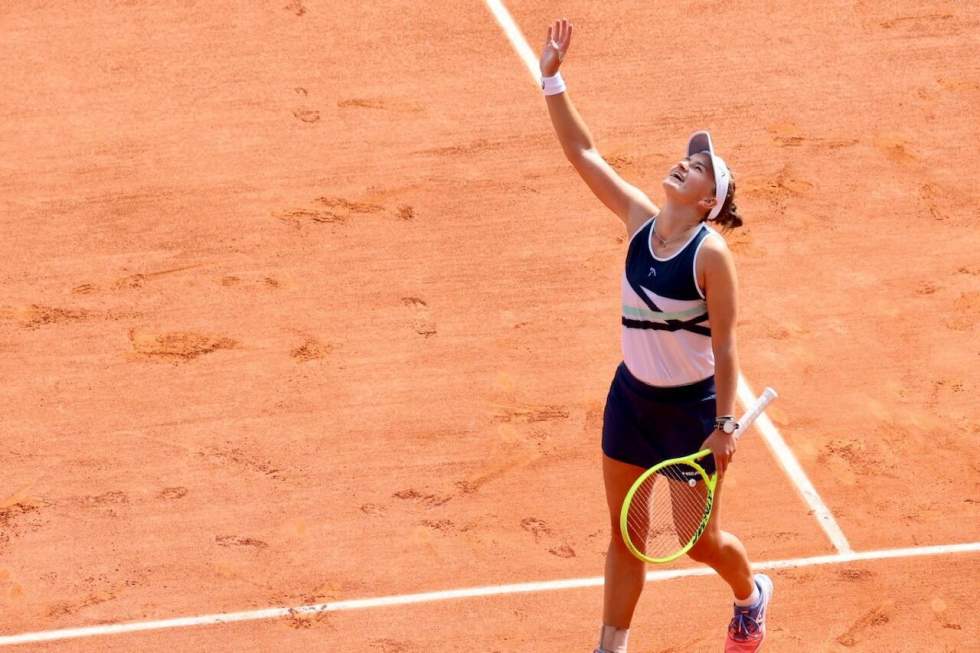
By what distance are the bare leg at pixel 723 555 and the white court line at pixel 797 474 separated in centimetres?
142

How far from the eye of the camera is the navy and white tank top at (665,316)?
6258mm

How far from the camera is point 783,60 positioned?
1291 centimetres

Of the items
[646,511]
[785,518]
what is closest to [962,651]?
[785,518]

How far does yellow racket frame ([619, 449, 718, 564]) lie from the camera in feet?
20.3

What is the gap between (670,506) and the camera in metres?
6.58

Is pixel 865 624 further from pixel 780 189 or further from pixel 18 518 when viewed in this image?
pixel 780 189

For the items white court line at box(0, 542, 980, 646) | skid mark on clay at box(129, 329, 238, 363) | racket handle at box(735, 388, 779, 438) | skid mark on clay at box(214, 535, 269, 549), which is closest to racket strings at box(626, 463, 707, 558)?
racket handle at box(735, 388, 779, 438)

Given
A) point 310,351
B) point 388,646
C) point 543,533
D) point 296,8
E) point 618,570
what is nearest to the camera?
point 618,570

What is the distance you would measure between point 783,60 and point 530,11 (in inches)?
86.1

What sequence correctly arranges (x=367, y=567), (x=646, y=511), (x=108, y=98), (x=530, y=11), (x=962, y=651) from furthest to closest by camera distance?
1. (x=530, y=11)
2. (x=108, y=98)
3. (x=367, y=567)
4. (x=962, y=651)
5. (x=646, y=511)

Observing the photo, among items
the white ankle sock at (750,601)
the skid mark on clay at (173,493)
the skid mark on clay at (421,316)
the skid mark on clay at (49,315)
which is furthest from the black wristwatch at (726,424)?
the skid mark on clay at (49,315)

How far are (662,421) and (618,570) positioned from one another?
2.27 ft

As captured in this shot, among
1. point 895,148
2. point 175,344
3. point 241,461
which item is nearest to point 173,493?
point 241,461

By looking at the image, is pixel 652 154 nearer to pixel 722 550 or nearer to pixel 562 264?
pixel 562 264
